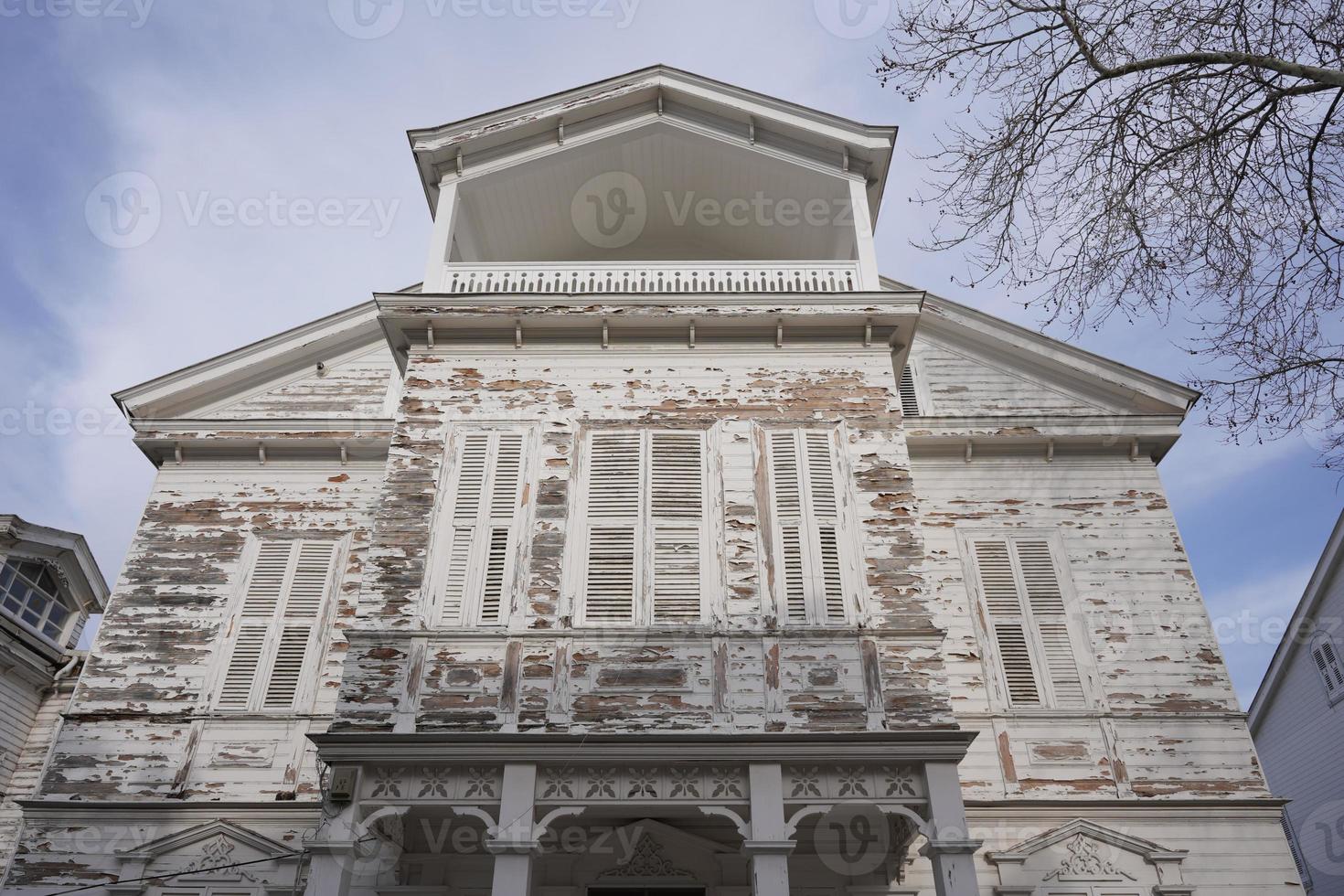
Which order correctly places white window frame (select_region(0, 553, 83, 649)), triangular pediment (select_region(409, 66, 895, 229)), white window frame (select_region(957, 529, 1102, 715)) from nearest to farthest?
1. white window frame (select_region(957, 529, 1102, 715))
2. triangular pediment (select_region(409, 66, 895, 229))
3. white window frame (select_region(0, 553, 83, 649))

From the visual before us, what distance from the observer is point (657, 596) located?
1023 centimetres

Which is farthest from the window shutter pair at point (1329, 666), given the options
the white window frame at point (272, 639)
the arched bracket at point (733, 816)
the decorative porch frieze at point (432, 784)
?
the white window frame at point (272, 639)

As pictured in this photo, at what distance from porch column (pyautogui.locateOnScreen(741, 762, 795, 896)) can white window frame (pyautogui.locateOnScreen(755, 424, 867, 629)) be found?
153 cm

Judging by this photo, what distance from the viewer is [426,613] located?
1009cm

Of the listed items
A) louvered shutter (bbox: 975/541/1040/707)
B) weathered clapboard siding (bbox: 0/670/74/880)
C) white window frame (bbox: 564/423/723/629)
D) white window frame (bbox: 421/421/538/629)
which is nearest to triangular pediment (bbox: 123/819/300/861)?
white window frame (bbox: 421/421/538/629)

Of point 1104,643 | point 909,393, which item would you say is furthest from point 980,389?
point 1104,643

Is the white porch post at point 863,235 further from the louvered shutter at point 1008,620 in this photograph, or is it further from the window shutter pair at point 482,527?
the window shutter pair at point 482,527

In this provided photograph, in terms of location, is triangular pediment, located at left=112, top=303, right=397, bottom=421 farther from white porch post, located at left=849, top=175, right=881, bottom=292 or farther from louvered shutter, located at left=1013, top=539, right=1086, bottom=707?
louvered shutter, located at left=1013, top=539, right=1086, bottom=707

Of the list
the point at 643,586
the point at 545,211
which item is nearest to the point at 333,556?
the point at 643,586

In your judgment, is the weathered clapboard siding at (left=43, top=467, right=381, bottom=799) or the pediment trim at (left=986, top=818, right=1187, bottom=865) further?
the weathered clapboard siding at (left=43, top=467, right=381, bottom=799)

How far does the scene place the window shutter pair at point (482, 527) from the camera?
33.4ft

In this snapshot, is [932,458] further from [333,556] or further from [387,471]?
[333,556]

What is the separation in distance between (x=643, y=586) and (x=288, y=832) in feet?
16.5

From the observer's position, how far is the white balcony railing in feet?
41.0
